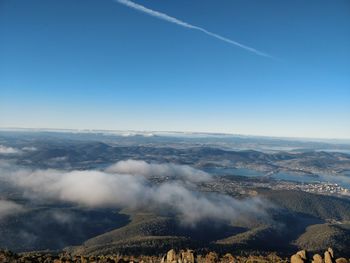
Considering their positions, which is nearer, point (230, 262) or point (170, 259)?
point (170, 259)

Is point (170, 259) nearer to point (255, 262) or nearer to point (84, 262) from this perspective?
point (84, 262)

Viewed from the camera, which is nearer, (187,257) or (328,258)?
(328,258)

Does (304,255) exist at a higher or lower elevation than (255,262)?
higher

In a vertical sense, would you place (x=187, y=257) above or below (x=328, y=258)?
below

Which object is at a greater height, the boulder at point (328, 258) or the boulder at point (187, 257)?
the boulder at point (328, 258)

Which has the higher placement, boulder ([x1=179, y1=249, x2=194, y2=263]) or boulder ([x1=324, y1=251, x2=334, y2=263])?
boulder ([x1=324, y1=251, x2=334, y2=263])

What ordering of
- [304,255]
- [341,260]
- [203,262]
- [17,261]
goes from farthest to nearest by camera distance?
[203,262], [17,261], [341,260], [304,255]

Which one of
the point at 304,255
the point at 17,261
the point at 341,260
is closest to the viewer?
the point at 304,255

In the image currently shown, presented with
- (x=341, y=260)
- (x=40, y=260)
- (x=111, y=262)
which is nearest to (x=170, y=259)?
(x=111, y=262)

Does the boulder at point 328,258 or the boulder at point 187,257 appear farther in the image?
the boulder at point 187,257

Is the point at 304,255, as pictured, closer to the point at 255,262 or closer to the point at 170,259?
the point at 170,259

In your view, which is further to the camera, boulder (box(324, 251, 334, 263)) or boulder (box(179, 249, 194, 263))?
boulder (box(179, 249, 194, 263))
